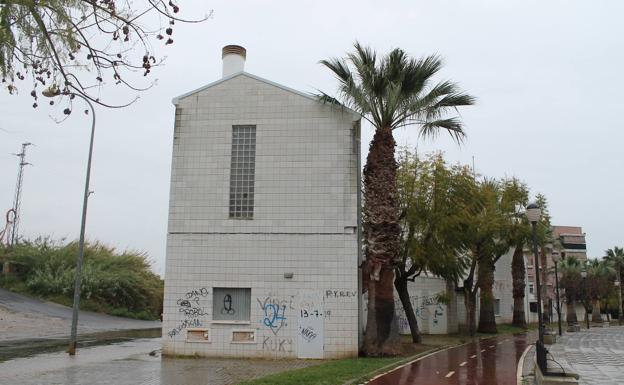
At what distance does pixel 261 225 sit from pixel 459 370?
300 inches

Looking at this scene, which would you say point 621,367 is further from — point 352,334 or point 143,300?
point 143,300

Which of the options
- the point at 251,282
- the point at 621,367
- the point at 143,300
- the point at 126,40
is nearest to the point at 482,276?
the point at 621,367

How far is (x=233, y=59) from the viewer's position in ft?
72.6

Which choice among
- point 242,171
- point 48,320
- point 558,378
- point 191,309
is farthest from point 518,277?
point 558,378

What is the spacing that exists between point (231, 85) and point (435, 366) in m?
11.5

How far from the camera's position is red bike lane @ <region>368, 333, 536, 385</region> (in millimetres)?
13656

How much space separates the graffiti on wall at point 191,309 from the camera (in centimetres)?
1883

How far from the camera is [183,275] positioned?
1925 centimetres

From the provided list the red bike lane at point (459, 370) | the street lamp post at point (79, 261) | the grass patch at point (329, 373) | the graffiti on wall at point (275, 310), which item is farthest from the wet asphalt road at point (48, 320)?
the red bike lane at point (459, 370)

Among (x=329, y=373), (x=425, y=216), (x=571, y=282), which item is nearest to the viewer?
(x=329, y=373)

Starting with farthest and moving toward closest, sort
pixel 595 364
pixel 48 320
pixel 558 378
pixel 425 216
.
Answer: pixel 48 320 < pixel 425 216 < pixel 595 364 < pixel 558 378

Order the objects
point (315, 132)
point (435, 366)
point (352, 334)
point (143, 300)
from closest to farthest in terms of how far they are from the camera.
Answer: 1. point (435, 366)
2. point (352, 334)
3. point (315, 132)
4. point (143, 300)

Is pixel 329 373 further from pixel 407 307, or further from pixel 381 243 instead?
pixel 407 307

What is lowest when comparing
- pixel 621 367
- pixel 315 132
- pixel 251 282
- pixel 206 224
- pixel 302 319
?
pixel 621 367
